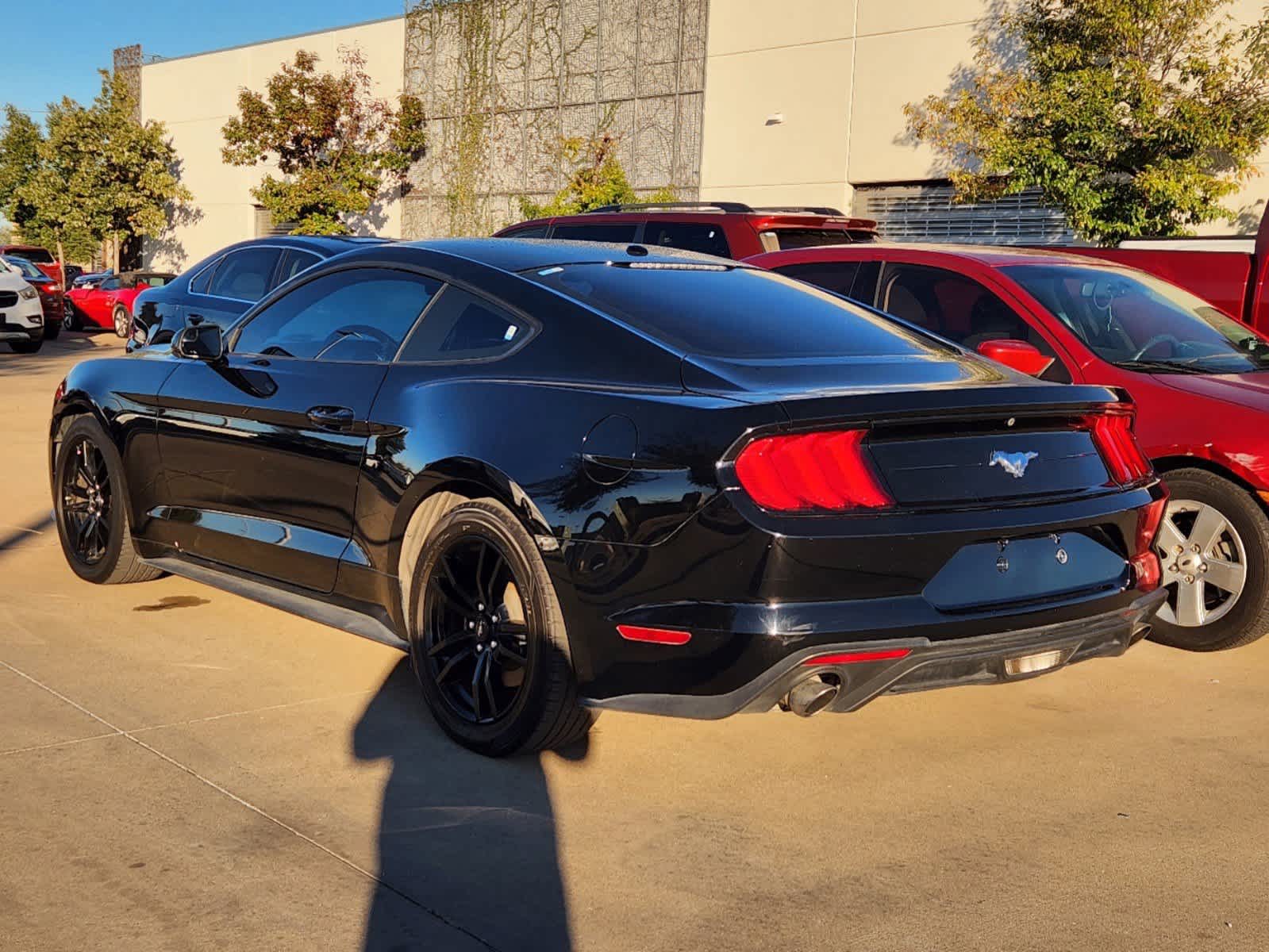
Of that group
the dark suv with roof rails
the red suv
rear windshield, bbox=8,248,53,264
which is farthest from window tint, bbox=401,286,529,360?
rear windshield, bbox=8,248,53,264

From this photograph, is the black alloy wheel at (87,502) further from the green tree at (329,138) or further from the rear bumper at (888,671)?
the green tree at (329,138)

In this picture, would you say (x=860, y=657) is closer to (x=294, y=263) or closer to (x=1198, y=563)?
(x=1198, y=563)

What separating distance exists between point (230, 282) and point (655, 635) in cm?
925

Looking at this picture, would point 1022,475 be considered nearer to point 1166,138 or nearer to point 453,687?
point 453,687

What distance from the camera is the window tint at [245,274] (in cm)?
1166

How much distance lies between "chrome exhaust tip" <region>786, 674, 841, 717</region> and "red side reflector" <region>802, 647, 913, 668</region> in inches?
4.1

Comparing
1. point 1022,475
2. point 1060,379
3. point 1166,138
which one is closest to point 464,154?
point 1166,138

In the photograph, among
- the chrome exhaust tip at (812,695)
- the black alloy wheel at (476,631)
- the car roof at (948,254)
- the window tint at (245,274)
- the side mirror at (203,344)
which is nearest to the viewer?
the chrome exhaust tip at (812,695)

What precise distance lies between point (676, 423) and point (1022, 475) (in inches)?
39.8

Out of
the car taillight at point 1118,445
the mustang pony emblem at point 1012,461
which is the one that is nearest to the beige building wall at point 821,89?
the car taillight at point 1118,445

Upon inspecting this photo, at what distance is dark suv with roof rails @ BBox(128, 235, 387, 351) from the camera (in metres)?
11.4

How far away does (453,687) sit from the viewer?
4402 mm

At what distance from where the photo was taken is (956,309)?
6.87 metres

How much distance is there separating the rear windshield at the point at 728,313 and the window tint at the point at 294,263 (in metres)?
6.90
